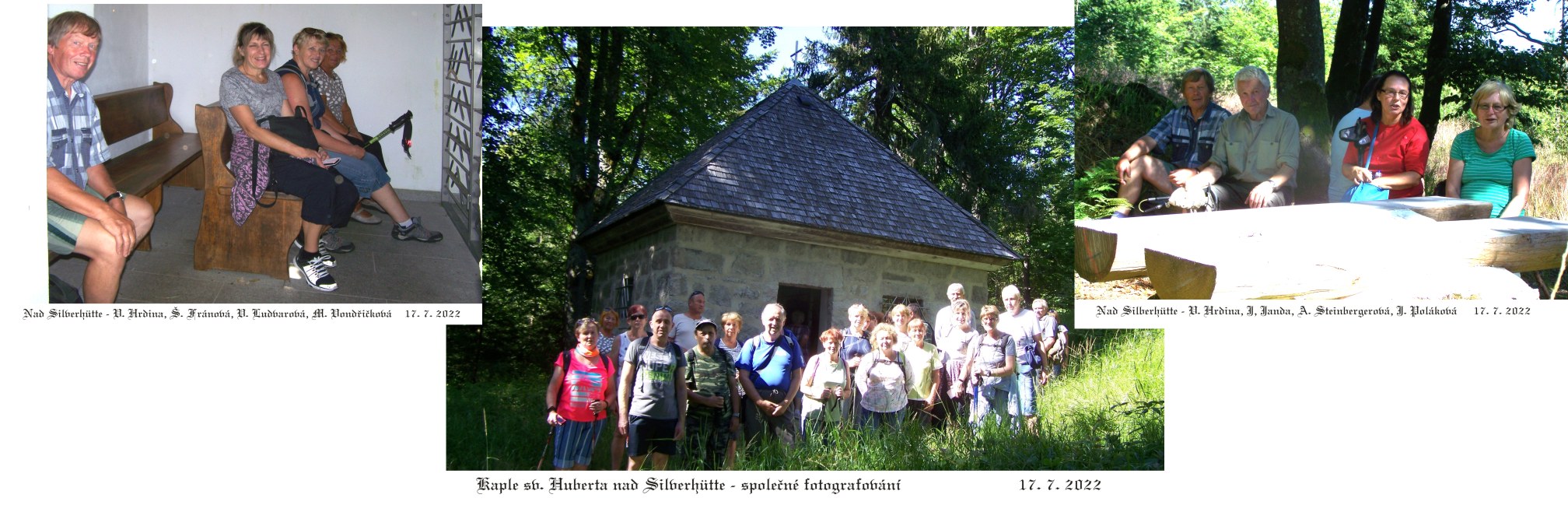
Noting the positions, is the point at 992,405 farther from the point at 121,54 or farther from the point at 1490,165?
the point at 121,54

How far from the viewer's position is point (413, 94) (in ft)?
18.9

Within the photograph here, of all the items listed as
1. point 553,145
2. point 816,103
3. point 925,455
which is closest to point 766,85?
point 816,103

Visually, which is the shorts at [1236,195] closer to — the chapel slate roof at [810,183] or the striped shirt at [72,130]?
the chapel slate roof at [810,183]

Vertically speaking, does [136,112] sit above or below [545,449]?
above

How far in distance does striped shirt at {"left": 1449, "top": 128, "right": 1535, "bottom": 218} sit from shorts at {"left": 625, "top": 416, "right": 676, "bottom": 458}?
439 centimetres

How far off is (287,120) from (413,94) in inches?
26.6

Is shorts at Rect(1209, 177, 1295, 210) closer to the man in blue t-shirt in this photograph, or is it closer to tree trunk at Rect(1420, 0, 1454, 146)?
tree trunk at Rect(1420, 0, 1454, 146)

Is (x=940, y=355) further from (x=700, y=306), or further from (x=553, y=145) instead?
(x=553, y=145)

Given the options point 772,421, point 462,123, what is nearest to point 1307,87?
point 772,421

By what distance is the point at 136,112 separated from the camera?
5.38 metres

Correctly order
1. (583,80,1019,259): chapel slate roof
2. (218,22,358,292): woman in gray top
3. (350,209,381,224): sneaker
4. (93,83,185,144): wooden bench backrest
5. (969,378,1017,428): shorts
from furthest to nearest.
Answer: (583,80,1019,259): chapel slate roof → (969,378,1017,428): shorts → (350,209,381,224): sneaker → (218,22,358,292): woman in gray top → (93,83,185,144): wooden bench backrest

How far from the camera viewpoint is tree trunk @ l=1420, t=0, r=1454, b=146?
17.4 ft

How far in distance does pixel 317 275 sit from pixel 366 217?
16.7 inches

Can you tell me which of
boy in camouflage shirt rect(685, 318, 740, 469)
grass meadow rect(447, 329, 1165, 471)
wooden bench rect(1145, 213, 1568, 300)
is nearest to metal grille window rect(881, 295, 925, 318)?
grass meadow rect(447, 329, 1165, 471)
